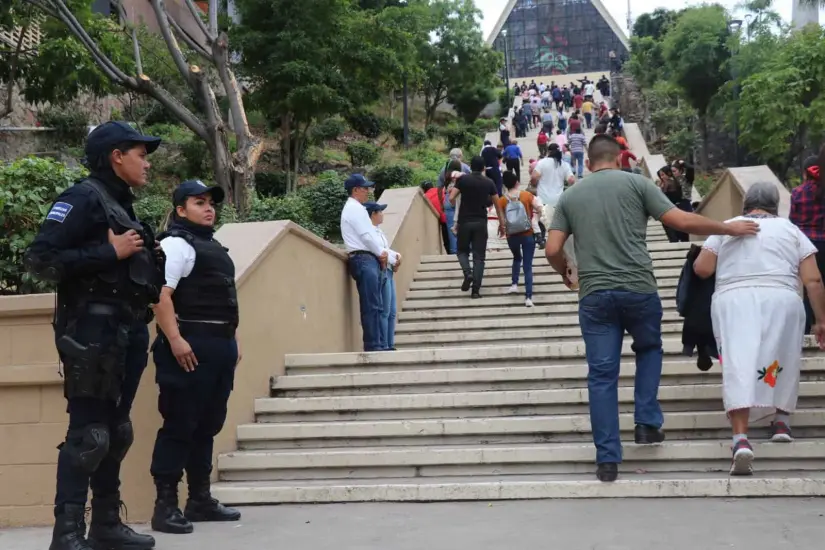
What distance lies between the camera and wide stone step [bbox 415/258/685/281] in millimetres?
11859

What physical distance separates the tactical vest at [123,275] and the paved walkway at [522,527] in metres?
1.25

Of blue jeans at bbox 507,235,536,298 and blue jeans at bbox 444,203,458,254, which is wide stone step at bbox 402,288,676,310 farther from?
blue jeans at bbox 444,203,458,254

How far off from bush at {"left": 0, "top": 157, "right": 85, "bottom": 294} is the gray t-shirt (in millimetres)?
3463

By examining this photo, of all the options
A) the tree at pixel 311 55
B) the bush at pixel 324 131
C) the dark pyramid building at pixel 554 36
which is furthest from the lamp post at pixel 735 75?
the dark pyramid building at pixel 554 36

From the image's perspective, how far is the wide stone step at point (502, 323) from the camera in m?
9.63

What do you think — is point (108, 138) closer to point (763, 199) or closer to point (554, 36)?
point (763, 199)

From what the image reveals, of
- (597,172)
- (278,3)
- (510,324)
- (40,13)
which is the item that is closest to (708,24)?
(278,3)

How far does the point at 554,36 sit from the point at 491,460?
321 ft

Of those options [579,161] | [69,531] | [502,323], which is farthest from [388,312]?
[579,161]

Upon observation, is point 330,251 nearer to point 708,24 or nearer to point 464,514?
point 464,514

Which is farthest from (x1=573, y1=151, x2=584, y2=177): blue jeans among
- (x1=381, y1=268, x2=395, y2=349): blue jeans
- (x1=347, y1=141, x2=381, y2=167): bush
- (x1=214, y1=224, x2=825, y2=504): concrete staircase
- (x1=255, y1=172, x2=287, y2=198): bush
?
(x1=214, y1=224, x2=825, y2=504): concrete staircase

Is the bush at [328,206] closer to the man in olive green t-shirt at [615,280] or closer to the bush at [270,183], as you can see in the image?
the bush at [270,183]

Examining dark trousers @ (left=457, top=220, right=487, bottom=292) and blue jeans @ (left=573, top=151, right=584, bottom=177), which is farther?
blue jeans @ (left=573, top=151, right=584, bottom=177)

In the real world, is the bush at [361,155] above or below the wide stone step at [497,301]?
above
